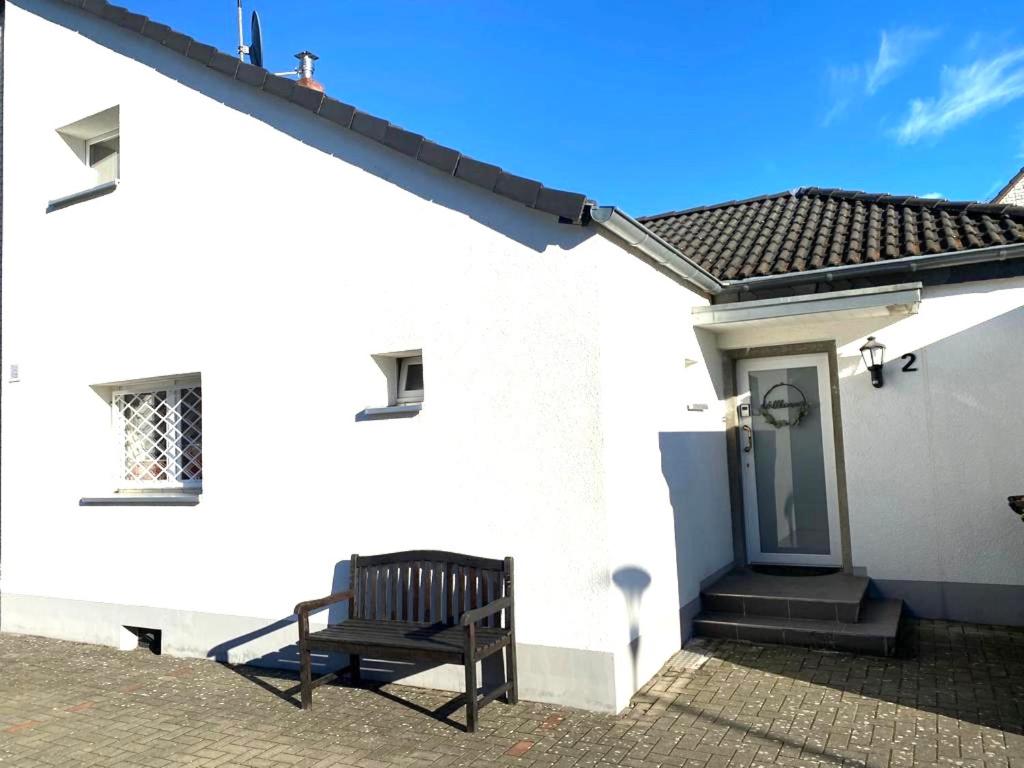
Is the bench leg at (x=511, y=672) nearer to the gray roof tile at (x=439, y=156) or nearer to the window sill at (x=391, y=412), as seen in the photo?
the window sill at (x=391, y=412)

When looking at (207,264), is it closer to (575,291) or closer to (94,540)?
(94,540)

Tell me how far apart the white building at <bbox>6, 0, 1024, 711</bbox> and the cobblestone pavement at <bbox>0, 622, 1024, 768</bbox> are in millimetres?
341

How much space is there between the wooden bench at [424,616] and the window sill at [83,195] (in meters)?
4.64

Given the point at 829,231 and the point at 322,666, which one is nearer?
the point at 322,666

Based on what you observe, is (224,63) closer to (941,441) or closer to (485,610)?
(485,610)

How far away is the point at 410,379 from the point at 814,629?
12.4 feet

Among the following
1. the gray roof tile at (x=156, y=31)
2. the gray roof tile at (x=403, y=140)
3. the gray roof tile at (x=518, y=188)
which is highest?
the gray roof tile at (x=156, y=31)

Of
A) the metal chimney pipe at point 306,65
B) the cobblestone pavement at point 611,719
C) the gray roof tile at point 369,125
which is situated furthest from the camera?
the metal chimney pipe at point 306,65

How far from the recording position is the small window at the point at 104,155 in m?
8.31

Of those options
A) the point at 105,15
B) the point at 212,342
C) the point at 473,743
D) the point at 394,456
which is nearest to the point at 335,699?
the point at 473,743

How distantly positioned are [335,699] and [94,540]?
3.41 meters

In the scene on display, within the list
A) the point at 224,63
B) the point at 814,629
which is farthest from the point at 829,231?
the point at 224,63

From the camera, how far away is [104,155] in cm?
854

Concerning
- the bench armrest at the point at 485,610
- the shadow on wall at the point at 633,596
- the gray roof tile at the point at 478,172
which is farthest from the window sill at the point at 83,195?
the shadow on wall at the point at 633,596
